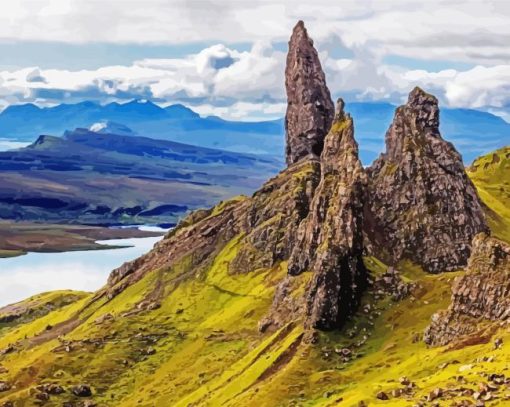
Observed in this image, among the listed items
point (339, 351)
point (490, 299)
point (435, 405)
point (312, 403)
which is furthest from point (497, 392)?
point (339, 351)

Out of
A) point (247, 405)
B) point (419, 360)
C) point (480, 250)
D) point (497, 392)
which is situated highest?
point (480, 250)

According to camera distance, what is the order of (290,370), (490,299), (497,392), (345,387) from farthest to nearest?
(290,370) < (345,387) < (490,299) < (497,392)

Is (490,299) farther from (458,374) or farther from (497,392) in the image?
(497,392)

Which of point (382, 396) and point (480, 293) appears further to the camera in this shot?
point (480, 293)

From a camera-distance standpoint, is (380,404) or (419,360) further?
(419,360)

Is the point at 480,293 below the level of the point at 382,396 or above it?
above

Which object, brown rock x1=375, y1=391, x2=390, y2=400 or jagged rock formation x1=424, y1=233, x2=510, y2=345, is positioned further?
jagged rock formation x1=424, y1=233, x2=510, y2=345

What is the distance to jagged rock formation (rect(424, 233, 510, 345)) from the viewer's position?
157 meters

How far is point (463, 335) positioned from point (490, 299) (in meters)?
9.28

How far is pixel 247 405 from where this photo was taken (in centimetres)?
17750

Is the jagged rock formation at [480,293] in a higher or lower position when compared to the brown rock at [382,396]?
higher

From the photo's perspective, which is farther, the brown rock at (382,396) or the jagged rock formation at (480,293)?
the jagged rock formation at (480,293)

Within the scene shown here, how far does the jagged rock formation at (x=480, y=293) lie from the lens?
515ft

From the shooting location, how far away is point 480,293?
161 metres
